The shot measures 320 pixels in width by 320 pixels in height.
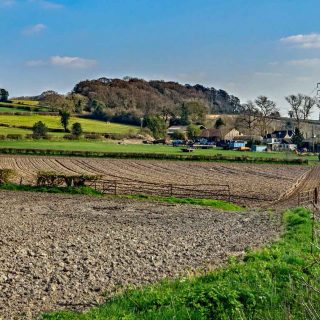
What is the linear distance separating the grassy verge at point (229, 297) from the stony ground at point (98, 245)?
40.8 inches

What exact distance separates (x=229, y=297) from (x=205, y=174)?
1914 inches

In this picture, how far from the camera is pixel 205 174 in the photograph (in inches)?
2360

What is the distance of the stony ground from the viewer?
529 inches

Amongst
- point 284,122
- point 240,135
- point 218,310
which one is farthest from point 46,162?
point 284,122

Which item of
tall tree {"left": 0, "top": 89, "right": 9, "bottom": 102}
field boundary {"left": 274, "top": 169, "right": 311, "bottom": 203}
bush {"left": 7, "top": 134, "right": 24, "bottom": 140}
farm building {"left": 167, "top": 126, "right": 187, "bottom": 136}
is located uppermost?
tall tree {"left": 0, "top": 89, "right": 9, "bottom": 102}

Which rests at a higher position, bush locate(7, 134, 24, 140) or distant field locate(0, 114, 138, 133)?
distant field locate(0, 114, 138, 133)

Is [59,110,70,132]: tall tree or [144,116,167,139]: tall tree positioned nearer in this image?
[59,110,70,132]: tall tree

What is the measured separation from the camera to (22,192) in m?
39.1

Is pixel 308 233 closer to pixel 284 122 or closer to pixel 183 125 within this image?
pixel 183 125

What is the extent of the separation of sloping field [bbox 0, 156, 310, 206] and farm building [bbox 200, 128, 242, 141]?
254ft

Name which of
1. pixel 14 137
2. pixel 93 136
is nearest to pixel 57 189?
pixel 14 137

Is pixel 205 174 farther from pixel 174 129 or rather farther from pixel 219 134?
pixel 174 129

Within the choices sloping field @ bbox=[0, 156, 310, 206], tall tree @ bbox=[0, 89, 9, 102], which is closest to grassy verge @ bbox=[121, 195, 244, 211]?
sloping field @ bbox=[0, 156, 310, 206]

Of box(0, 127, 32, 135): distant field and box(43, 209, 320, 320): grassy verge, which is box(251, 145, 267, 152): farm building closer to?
box(0, 127, 32, 135): distant field
